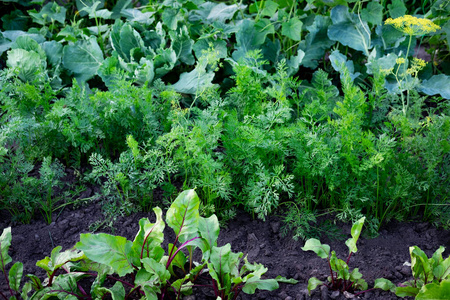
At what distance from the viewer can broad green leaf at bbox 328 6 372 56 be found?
317 cm

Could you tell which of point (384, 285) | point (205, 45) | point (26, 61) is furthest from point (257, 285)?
point (26, 61)

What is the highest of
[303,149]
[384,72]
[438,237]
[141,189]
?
[384,72]

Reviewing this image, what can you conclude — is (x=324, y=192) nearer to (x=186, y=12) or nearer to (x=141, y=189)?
(x=141, y=189)

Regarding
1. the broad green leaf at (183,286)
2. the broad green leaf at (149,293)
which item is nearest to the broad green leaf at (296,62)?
the broad green leaf at (183,286)

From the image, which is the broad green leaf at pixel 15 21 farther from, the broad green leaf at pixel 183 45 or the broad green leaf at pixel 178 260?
the broad green leaf at pixel 178 260

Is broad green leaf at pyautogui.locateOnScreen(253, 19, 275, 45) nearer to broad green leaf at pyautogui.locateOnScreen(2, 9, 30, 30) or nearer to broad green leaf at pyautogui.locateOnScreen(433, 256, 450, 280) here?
broad green leaf at pyautogui.locateOnScreen(433, 256, 450, 280)

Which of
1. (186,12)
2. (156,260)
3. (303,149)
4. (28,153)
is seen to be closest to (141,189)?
(156,260)

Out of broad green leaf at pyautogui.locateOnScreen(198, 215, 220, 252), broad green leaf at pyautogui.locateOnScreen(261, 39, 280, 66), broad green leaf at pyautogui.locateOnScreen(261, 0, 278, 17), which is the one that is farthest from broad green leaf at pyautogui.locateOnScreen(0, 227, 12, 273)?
broad green leaf at pyautogui.locateOnScreen(261, 0, 278, 17)

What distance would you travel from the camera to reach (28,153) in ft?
7.72

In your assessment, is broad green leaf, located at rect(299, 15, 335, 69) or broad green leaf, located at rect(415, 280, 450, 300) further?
broad green leaf, located at rect(299, 15, 335, 69)

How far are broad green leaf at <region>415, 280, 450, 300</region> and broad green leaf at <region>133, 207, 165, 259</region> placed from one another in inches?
38.8

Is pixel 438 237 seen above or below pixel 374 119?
below

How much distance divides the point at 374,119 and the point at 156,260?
1.49 metres

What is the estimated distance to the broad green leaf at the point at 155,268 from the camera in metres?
1.65
